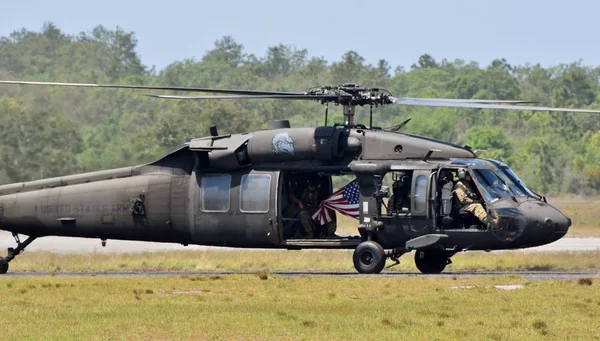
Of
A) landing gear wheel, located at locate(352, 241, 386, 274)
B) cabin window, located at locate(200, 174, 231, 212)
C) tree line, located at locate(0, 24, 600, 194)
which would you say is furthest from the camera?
tree line, located at locate(0, 24, 600, 194)

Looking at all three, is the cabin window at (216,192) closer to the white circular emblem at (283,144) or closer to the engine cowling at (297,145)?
the engine cowling at (297,145)

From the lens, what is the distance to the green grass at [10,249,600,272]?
3123 centimetres

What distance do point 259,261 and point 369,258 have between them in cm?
781

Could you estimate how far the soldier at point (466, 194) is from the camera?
25.8m

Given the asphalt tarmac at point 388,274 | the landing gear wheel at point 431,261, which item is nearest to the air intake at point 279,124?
the asphalt tarmac at point 388,274

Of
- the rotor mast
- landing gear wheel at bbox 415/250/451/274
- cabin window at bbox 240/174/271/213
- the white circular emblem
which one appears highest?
the rotor mast

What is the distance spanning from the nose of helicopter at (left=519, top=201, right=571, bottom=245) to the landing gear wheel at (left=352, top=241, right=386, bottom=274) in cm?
308

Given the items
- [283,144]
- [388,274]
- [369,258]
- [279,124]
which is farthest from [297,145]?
[388,274]

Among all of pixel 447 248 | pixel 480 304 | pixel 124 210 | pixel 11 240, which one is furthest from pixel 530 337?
pixel 11 240

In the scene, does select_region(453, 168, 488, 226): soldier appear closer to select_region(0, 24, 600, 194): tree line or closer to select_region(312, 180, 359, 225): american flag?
select_region(312, 180, 359, 225): american flag

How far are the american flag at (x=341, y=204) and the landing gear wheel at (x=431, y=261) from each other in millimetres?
1817

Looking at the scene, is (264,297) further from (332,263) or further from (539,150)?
(539,150)

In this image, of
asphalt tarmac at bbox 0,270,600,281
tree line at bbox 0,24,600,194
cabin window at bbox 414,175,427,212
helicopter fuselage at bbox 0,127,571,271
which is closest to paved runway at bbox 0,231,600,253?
tree line at bbox 0,24,600,194

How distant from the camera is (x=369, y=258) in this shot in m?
26.4
